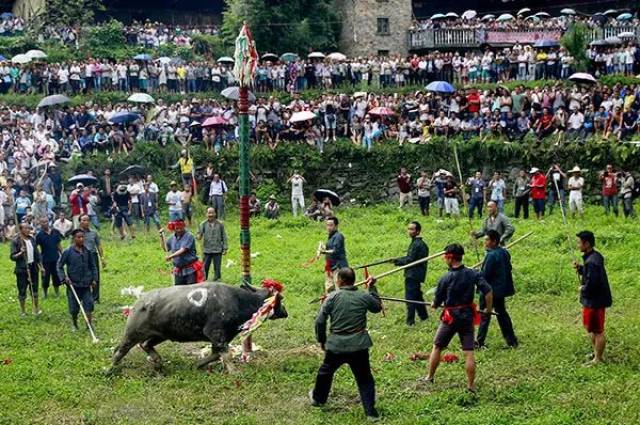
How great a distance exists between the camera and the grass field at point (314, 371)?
1306 centimetres

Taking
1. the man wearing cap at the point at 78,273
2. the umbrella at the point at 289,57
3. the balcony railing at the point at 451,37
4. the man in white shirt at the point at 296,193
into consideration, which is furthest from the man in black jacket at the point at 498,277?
the balcony railing at the point at 451,37

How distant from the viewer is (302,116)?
1330 inches

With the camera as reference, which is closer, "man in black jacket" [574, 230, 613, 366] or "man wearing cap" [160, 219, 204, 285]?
"man in black jacket" [574, 230, 613, 366]

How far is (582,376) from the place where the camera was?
46.6 feet

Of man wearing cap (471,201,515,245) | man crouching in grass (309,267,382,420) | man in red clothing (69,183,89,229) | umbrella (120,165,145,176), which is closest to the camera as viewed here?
man crouching in grass (309,267,382,420)

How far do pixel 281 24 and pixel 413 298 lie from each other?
30.2m

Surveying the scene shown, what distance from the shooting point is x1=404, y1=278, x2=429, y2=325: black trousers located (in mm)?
17688

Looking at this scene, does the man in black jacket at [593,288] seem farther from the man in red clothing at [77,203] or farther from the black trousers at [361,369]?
the man in red clothing at [77,203]

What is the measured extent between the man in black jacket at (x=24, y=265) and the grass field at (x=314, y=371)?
1.30 ft

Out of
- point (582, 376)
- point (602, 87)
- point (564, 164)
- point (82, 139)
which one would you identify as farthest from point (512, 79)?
point (582, 376)

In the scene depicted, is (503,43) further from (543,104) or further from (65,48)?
(65,48)

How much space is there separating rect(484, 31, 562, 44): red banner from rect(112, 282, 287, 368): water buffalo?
33.3m

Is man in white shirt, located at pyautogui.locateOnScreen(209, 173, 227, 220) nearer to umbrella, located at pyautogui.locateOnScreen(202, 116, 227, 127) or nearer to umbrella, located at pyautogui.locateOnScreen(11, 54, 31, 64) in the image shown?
umbrella, located at pyautogui.locateOnScreen(202, 116, 227, 127)

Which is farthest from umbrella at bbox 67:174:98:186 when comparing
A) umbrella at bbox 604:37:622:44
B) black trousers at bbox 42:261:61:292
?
umbrella at bbox 604:37:622:44
